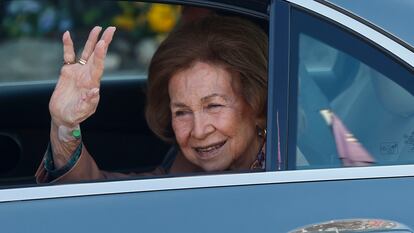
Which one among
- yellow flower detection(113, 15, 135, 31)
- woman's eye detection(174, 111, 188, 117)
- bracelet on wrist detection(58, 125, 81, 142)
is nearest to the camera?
bracelet on wrist detection(58, 125, 81, 142)

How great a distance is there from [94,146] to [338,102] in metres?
1.63

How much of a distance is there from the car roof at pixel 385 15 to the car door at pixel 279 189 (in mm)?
40

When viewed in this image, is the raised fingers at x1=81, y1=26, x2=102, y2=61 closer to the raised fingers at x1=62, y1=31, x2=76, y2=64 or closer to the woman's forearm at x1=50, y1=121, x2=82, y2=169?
the raised fingers at x1=62, y1=31, x2=76, y2=64

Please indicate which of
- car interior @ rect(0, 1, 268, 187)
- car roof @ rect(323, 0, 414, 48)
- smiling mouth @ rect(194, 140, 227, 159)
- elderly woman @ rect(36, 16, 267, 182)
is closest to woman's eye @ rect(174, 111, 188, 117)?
elderly woman @ rect(36, 16, 267, 182)

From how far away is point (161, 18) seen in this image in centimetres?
998

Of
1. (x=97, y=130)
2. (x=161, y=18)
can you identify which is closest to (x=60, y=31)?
(x=161, y=18)

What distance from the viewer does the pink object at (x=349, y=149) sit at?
2986 millimetres

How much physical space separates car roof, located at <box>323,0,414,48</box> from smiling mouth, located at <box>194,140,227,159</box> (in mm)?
638

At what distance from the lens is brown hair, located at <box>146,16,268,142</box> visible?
339cm

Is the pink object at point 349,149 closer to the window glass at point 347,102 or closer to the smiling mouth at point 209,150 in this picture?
the window glass at point 347,102

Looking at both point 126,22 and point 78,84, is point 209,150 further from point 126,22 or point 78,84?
point 126,22

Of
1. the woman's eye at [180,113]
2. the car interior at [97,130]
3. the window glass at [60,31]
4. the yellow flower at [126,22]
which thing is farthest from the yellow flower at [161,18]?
the woman's eye at [180,113]

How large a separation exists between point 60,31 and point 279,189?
793cm

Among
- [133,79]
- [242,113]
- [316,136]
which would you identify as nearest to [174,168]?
[242,113]
